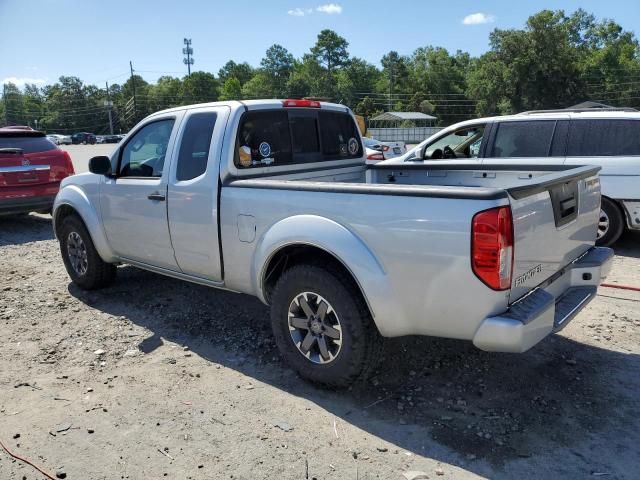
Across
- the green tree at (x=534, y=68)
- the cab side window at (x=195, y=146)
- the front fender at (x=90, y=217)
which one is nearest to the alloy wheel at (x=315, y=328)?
the cab side window at (x=195, y=146)

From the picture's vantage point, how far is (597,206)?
3852 mm

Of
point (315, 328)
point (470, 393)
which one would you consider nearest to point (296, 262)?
point (315, 328)

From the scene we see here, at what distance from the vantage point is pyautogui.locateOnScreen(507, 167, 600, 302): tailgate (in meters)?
2.83

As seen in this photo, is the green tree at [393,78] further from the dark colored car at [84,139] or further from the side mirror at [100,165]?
the side mirror at [100,165]

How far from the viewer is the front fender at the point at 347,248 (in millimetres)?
3045

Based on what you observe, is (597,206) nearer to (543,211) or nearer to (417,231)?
(543,211)

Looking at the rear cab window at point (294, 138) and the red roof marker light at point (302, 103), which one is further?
the red roof marker light at point (302, 103)

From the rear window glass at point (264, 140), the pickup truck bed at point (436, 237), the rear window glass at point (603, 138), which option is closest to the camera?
the pickup truck bed at point (436, 237)

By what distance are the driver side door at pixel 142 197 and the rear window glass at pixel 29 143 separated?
4.93m

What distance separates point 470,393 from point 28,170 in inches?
324

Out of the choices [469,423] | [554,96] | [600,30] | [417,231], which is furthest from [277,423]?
[600,30]

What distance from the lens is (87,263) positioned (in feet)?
18.0

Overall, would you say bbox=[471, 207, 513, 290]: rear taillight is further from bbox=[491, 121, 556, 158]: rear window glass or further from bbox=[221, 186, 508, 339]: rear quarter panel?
bbox=[491, 121, 556, 158]: rear window glass

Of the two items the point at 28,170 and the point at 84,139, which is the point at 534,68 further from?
the point at 28,170
